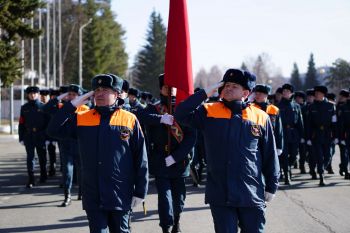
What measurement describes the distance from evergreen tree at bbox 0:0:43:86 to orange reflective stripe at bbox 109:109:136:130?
1679 cm

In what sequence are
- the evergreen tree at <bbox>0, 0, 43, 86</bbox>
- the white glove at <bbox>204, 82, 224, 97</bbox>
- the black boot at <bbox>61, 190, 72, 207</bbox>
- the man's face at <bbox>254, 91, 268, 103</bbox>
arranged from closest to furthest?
the white glove at <bbox>204, 82, 224, 97</bbox> → the black boot at <bbox>61, 190, 72, 207</bbox> → the man's face at <bbox>254, 91, 268, 103</bbox> → the evergreen tree at <bbox>0, 0, 43, 86</bbox>

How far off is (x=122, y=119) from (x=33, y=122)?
7927 mm

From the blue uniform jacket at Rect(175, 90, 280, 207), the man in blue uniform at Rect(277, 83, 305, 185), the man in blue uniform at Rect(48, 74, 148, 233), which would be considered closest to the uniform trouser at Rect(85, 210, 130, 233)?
the man in blue uniform at Rect(48, 74, 148, 233)

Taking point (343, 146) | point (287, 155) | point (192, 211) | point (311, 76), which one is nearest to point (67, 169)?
point (192, 211)

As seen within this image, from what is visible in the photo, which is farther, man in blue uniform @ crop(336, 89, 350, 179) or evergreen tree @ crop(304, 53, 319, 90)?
evergreen tree @ crop(304, 53, 319, 90)

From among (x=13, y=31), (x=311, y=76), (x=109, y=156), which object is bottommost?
(x=109, y=156)

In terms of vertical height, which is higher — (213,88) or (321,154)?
(213,88)

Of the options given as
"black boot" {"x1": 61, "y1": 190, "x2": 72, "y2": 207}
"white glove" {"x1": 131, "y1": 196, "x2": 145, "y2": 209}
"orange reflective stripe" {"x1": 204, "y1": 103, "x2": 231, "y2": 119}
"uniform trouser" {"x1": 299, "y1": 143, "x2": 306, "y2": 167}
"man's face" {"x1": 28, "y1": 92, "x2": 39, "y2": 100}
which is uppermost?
"man's face" {"x1": 28, "y1": 92, "x2": 39, "y2": 100}

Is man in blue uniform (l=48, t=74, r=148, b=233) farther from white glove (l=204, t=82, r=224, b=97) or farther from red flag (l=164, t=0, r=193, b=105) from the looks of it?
red flag (l=164, t=0, r=193, b=105)

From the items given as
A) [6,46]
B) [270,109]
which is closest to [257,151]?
[270,109]

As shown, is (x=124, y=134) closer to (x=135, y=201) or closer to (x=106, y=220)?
(x=135, y=201)

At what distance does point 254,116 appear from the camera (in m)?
5.02

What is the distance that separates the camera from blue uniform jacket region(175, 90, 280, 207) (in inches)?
190

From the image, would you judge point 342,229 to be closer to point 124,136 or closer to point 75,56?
point 124,136
